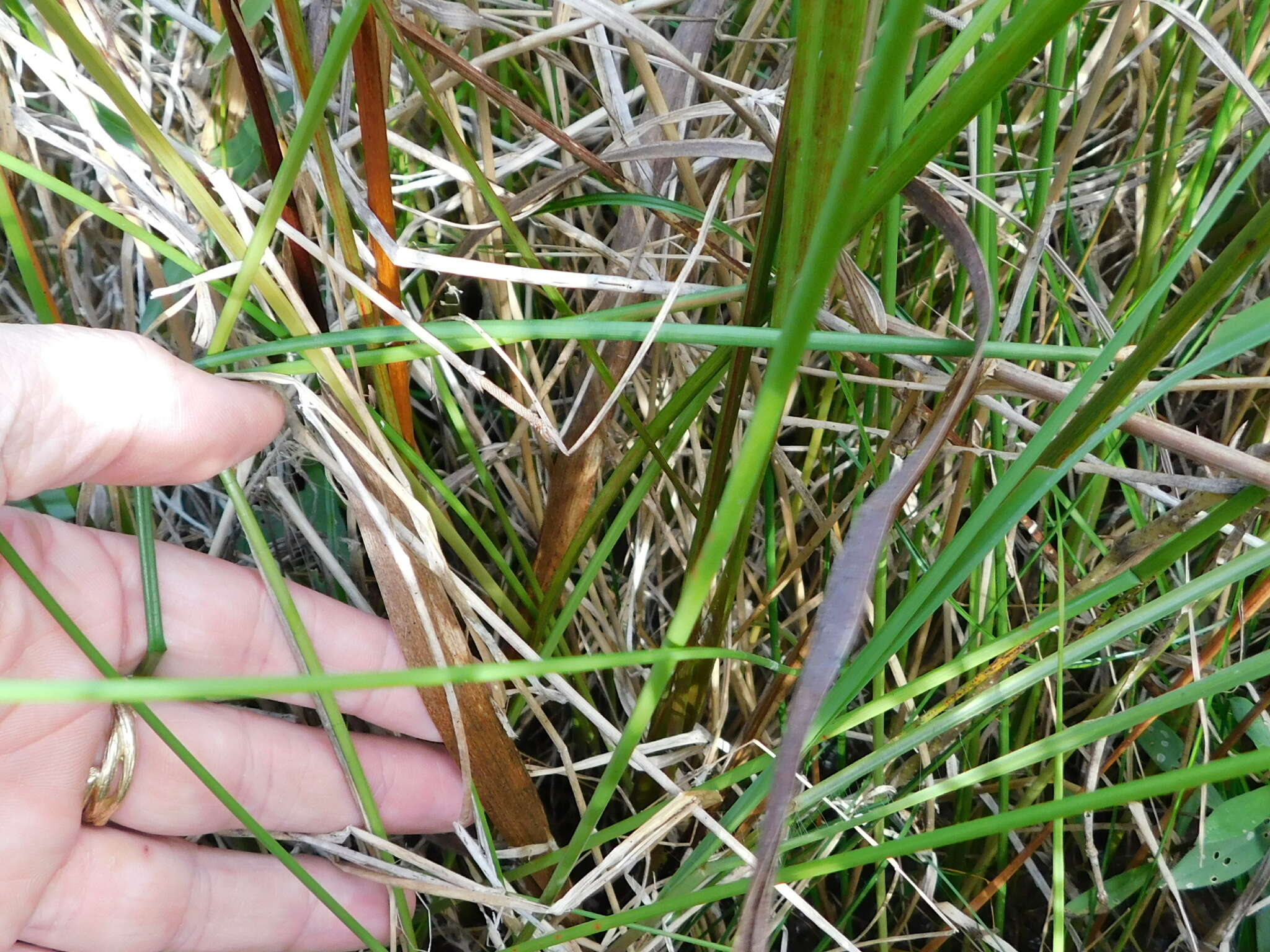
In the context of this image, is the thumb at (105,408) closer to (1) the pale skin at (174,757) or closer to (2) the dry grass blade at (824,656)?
(1) the pale skin at (174,757)

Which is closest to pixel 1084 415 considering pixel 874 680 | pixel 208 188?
pixel 874 680

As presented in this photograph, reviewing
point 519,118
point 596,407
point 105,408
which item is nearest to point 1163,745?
point 596,407

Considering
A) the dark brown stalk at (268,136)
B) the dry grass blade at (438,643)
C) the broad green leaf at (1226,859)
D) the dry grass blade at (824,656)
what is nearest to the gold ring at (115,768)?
the dry grass blade at (438,643)

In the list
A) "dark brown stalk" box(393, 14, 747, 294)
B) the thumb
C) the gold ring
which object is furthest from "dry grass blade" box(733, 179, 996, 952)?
the gold ring

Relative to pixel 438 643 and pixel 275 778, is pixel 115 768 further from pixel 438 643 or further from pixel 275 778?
pixel 438 643

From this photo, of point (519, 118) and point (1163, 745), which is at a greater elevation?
point (519, 118)

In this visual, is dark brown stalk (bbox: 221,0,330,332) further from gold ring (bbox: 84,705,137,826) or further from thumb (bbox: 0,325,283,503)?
gold ring (bbox: 84,705,137,826)

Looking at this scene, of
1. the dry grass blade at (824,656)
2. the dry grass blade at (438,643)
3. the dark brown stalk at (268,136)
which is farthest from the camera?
the dry grass blade at (438,643)

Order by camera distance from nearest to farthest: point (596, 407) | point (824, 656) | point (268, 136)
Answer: point (824, 656)
point (268, 136)
point (596, 407)
